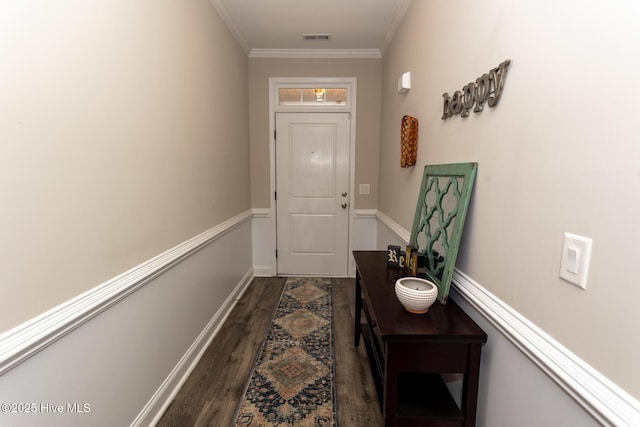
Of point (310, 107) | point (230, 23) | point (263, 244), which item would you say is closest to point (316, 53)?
point (310, 107)

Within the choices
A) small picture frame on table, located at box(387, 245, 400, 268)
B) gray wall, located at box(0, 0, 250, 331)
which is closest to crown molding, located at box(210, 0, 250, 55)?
gray wall, located at box(0, 0, 250, 331)

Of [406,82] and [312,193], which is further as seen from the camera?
[312,193]

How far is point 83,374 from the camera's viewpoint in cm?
117

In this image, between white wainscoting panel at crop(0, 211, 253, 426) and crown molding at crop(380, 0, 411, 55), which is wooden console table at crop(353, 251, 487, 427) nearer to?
white wainscoting panel at crop(0, 211, 253, 426)

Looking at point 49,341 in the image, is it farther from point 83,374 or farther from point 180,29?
point 180,29

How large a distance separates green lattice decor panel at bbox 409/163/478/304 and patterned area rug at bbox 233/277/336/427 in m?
0.97

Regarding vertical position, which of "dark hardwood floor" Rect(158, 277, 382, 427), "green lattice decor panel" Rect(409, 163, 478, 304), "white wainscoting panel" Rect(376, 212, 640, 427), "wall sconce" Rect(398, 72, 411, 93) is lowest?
"dark hardwood floor" Rect(158, 277, 382, 427)

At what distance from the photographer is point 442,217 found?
4.96 feet

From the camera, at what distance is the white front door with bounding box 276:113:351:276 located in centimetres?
369

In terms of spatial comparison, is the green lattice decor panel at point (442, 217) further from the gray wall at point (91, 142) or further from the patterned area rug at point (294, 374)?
the gray wall at point (91, 142)

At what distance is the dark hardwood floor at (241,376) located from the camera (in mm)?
1697

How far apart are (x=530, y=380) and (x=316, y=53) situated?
3521 millimetres

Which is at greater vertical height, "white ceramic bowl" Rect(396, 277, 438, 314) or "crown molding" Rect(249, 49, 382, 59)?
"crown molding" Rect(249, 49, 382, 59)

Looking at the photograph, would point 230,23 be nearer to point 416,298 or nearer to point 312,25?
point 312,25
